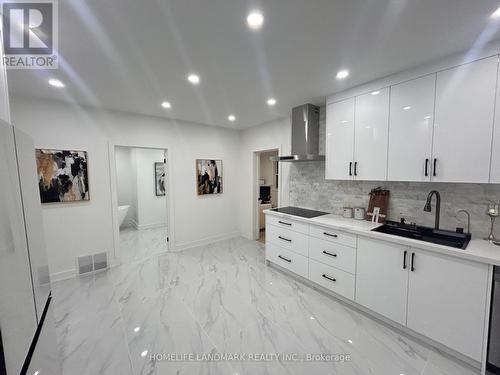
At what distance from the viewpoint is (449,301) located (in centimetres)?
168

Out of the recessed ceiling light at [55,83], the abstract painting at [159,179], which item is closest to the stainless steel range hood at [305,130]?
the recessed ceiling light at [55,83]

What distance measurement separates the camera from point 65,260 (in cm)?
298

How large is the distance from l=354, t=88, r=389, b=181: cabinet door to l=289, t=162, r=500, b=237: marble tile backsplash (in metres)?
0.36

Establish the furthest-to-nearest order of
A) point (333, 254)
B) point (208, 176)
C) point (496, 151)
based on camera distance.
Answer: point (208, 176)
point (333, 254)
point (496, 151)

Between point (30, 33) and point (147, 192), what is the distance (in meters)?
4.52

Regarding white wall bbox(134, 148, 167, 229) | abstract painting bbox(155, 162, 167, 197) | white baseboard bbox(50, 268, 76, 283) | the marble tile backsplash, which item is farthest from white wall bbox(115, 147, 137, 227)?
the marble tile backsplash

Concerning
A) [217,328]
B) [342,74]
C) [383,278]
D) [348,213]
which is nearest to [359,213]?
[348,213]

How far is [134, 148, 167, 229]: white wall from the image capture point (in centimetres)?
549

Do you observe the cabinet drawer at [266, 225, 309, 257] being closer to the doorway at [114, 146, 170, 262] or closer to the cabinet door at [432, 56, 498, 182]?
the cabinet door at [432, 56, 498, 182]

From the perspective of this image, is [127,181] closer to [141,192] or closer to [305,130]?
[141,192]

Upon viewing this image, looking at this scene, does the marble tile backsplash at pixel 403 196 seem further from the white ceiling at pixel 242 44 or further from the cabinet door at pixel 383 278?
the white ceiling at pixel 242 44

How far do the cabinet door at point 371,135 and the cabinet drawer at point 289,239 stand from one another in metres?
1.08

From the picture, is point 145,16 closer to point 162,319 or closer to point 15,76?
point 15,76

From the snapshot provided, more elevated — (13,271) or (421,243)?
(13,271)
